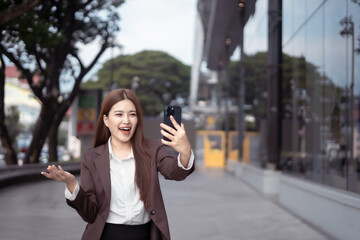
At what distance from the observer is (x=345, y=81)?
8.54 metres

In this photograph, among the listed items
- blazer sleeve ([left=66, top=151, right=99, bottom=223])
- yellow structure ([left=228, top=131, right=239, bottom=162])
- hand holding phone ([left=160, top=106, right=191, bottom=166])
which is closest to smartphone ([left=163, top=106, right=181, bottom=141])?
hand holding phone ([left=160, top=106, right=191, bottom=166])

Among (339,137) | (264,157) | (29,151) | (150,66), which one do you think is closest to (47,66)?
(29,151)

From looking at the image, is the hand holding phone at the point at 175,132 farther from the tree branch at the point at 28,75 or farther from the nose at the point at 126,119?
the tree branch at the point at 28,75

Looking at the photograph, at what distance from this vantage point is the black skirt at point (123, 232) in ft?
8.97

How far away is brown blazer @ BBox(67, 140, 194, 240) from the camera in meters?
2.70

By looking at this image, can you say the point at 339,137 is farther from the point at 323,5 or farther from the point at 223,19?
the point at 223,19

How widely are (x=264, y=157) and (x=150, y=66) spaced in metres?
37.0

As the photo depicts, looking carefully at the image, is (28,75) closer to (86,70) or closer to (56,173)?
(86,70)

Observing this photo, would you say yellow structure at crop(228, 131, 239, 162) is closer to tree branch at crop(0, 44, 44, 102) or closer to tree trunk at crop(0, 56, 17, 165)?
tree branch at crop(0, 44, 44, 102)

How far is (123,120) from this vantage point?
9.13 ft

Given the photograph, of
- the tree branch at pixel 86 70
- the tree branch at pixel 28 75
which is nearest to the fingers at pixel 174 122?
the tree branch at pixel 28 75

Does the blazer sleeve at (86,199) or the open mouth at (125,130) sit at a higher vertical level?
the open mouth at (125,130)

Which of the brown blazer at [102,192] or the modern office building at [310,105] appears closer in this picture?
the brown blazer at [102,192]

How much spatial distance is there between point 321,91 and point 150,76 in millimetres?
41437
